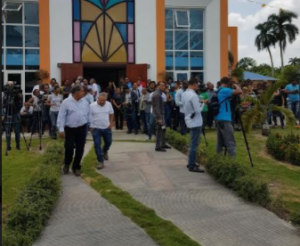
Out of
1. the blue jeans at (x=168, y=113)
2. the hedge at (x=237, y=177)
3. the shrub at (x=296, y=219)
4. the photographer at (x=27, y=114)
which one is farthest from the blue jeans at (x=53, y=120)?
the shrub at (x=296, y=219)

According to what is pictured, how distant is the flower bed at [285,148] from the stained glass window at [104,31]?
9890mm

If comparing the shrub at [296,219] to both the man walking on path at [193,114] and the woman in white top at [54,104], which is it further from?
the woman in white top at [54,104]

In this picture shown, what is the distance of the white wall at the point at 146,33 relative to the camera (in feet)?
61.5

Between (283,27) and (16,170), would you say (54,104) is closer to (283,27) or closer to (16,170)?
(16,170)

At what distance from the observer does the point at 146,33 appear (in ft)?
61.6

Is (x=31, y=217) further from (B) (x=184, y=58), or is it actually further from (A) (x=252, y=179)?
(B) (x=184, y=58)

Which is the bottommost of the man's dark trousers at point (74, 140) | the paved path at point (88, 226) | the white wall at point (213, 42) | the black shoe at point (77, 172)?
the paved path at point (88, 226)

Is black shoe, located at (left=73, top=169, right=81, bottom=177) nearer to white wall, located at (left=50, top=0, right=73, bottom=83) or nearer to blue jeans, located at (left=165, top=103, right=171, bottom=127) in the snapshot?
blue jeans, located at (left=165, top=103, right=171, bottom=127)

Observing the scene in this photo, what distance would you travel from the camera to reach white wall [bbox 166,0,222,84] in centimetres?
1934

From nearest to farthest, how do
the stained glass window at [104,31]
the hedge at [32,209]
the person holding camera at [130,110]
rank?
the hedge at [32,209], the person holding camera at [130,110], the stained glass window at [104,31]

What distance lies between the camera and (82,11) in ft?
59.9

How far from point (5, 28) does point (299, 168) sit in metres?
13.8

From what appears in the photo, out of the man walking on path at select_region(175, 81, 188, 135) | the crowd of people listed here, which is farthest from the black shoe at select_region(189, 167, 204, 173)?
the man walking on path at select_region(175, 81, 188, 135)

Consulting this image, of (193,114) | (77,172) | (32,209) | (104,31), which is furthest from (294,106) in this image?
(32,209)
